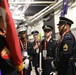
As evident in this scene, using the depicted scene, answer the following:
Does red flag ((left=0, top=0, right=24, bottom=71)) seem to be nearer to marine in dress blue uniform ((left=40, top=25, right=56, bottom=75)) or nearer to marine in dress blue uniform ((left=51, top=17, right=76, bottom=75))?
marine in dress blue uniform ((left=51, top=17, right=76, bottom=75))

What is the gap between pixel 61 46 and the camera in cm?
389

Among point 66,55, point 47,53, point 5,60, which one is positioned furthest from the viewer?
point 47,53

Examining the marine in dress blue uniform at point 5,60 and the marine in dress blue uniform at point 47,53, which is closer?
the marine in dress blue uniform at point 5,60

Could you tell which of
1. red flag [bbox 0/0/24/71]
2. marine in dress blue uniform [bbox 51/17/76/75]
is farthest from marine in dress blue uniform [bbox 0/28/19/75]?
marine in dress blue uniform [bbox 51/17/76/75]

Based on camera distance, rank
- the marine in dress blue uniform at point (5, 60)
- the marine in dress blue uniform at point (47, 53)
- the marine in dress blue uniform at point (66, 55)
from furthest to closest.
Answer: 1. the marine in dress blue uniform at point (47, 53)
2. the marine in dress blue uniform at point (66, 55)
3. the marine in dress blue uniform at point (5, 60)

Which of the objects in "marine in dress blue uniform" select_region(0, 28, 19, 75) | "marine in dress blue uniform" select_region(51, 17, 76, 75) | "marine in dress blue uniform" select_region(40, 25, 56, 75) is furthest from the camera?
"marine in dress blue uniform" select_region(40, 25, 56, 75)

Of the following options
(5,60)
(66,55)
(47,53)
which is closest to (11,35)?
(5,60)

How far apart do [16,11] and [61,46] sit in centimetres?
462

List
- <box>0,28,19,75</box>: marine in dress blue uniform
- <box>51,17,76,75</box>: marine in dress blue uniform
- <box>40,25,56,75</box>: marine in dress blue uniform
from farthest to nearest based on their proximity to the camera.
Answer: <box>40,25,56,75</box>: marine in dress blue uniform → <box>51,17,76,75</box>: marine in dress blue uniform → <box>0,28,19,75</box>: marine in dress blue uniform

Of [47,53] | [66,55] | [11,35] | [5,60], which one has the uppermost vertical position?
[11,35]

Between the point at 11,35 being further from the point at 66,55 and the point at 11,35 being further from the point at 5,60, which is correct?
the point at 66,55

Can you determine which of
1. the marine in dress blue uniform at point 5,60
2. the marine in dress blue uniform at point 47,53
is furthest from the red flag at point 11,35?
the marine in dress blue uniform at point 47,53

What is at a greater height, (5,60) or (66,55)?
(5,60)

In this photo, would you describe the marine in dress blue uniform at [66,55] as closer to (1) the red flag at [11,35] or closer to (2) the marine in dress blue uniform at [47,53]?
(2) the marine in dress blue uniform at [47,53]
